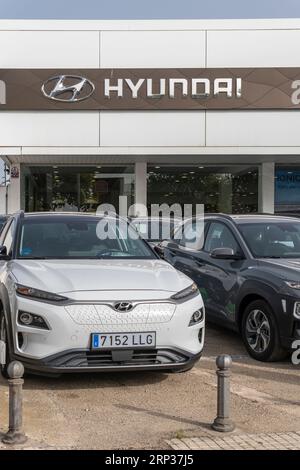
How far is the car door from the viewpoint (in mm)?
6949

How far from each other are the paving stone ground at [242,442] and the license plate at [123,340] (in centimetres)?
106

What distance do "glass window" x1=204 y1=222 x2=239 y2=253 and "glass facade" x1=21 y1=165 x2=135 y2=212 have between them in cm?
1540

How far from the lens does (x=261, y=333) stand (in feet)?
20.7

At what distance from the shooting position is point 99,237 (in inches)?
259

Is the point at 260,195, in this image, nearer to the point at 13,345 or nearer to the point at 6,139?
the point at 6,139

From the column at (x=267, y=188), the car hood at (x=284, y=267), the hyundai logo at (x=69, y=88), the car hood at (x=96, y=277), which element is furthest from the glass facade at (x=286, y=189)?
the car hood at (x=96, y=277)

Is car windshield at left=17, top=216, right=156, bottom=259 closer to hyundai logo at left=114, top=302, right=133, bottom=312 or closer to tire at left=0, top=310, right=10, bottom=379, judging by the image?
tire at left=0, top=310, right=10, bottom=379

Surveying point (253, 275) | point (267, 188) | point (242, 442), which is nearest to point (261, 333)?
point (253, 275)

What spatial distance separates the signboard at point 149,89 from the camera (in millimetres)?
20203

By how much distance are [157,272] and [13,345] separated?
1.53 metres

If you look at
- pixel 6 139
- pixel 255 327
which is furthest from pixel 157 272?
pixel 6 139

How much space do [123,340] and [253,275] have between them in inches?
85.6

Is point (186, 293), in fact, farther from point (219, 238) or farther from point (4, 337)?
point (219, 238)
